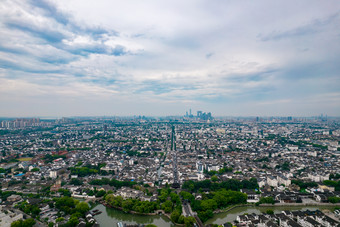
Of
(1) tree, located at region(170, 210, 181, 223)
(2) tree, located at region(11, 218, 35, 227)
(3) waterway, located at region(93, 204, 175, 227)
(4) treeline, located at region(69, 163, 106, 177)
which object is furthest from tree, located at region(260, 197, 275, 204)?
(4) treeline, located at region(69, 163, 106, 177)

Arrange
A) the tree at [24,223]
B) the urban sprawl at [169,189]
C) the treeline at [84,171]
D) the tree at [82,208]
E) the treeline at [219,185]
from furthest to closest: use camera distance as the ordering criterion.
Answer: the treeline at [84,171]
the treeline at [219,185]
the tree at [82,208]
the urban sprawl at [169,189]
the tree at [24,223]

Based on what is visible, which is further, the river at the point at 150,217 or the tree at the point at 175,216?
the river at the point at 150,217

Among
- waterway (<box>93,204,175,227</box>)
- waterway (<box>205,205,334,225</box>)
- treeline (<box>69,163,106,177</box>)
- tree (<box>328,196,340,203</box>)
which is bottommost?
waterway (<box>93,204,175,227</box>)

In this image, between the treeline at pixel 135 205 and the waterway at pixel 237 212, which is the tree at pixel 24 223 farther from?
the waterway at pixel 237 212

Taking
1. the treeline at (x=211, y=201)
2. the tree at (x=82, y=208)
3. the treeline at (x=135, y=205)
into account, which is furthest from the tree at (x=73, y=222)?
the treeline at (x=211, y=201)

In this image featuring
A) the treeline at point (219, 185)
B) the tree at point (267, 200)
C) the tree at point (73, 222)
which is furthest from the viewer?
the treeline at point (219, 185)

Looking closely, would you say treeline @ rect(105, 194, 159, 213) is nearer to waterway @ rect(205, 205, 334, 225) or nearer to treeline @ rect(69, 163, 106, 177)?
waterway @ rect(205, 205, 334, 225)

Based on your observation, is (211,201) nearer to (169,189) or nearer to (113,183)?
(169,189)

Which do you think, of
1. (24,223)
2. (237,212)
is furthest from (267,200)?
(24,223)
